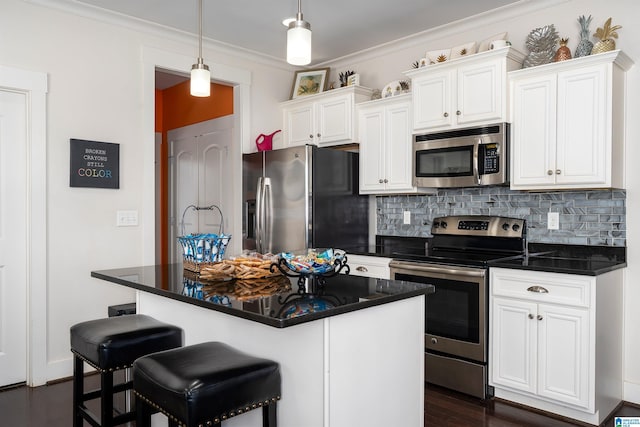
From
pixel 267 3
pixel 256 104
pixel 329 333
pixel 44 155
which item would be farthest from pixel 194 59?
pixel 329 333

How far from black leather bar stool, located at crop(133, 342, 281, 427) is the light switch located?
7.29 ft

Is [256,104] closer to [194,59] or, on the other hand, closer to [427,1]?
[194,59]

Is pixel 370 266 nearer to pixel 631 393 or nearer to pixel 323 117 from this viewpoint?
pixel 323 117

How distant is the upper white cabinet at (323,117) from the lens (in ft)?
13.8

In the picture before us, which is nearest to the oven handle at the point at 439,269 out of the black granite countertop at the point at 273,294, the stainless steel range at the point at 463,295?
the stainless steel range at the point at 463,295

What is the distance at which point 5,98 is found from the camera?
3.27m

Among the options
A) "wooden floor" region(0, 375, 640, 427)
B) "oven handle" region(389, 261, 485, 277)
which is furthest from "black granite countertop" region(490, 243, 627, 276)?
"wooden floor" region(0, 375, 640, 427)

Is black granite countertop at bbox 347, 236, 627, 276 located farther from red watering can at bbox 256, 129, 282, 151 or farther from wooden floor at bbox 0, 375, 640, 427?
red watering can at bbox 256, 129, 282, 151

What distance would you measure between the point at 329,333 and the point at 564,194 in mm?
2279

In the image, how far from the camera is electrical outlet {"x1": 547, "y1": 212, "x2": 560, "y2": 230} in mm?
3262

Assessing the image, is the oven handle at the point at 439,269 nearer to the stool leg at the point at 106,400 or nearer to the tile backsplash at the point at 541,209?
the tile backsplash at the point at 541,209

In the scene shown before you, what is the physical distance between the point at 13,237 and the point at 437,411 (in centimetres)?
297

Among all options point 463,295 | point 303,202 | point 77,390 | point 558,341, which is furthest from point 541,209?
point 77,390

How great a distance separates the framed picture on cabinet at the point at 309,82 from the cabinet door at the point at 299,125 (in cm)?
19
